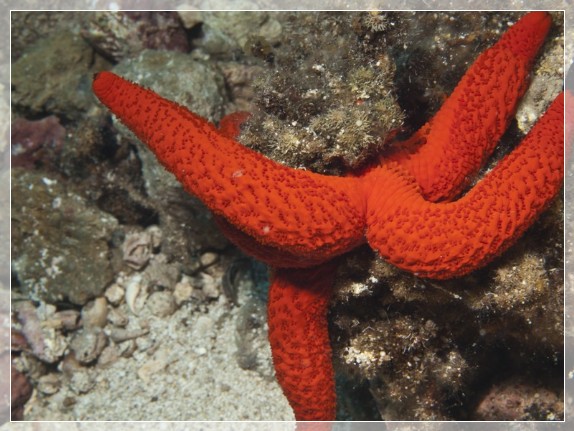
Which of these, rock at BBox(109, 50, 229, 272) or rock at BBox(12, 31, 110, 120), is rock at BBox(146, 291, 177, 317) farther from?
rock at BBox(12, 31, 110, 120)

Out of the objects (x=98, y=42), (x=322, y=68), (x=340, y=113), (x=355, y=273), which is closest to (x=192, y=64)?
(x=98, y=42)

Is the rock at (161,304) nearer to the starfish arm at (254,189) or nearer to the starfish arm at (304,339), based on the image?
the starfish arm at (304,339)

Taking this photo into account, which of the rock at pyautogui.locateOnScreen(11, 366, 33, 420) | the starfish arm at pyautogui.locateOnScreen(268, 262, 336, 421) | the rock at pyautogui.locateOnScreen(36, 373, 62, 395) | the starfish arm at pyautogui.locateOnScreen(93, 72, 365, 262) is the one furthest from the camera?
the rock at pyautogui.locateOnScreen(36, 373, 62, 395)

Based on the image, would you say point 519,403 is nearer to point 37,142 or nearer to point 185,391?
point 185,391

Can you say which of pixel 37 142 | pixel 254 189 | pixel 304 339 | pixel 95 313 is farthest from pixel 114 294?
pixel 254 189

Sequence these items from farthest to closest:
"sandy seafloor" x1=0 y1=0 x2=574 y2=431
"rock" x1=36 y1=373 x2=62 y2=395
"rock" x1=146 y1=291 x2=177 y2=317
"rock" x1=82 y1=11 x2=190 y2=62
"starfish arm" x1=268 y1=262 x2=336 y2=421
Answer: "rock" x1=82 y1=11 x2=190 y2=62 → "rock" x1=146 y1=291 x2=177 y2=317 → "rock" x1=36 y1=373 x2=62 y2=395 → "sandy seafloor" x1=0 y1=0 x2=574 y2=431 → "starfish arm" x1=268 y1=262 x2=336 y2=421

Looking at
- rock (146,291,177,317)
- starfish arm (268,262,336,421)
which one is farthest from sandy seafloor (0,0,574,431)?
starfish arm (268,262,336,421)

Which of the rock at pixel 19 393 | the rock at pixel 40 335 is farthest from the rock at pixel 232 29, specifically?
the rock at pixel 19 393

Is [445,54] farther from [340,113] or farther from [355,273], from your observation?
[355,273]
